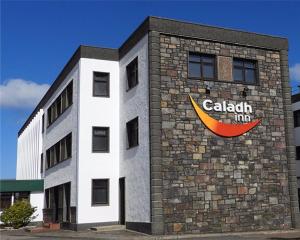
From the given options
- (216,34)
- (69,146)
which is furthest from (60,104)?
(216,34)

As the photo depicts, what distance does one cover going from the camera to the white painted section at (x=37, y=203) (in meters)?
34.1

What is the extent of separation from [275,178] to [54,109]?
684 inches

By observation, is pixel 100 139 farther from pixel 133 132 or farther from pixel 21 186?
pixel 21 186

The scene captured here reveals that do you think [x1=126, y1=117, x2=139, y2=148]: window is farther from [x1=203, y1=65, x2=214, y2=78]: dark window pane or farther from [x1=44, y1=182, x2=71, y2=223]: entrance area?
[x1=44, y1=182, x2=71, y2=223]: entrance area

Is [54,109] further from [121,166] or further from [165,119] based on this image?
[165,119]

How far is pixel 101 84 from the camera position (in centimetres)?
2642

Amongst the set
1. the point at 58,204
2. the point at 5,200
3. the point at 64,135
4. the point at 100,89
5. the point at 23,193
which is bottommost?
the point at 58,204

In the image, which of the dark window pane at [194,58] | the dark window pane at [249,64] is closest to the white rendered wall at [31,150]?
the dark window pane at [194,58]

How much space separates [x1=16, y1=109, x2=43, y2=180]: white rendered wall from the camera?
4016 centimetres

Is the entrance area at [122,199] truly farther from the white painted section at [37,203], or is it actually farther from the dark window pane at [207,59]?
the white painted section at [37,203]

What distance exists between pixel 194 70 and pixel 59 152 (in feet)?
42.4

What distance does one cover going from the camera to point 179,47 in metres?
22.4

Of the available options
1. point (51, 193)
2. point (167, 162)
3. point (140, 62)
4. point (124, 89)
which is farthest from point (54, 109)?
point (167, 162)

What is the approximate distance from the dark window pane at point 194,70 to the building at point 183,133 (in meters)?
0.05
